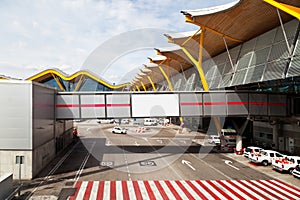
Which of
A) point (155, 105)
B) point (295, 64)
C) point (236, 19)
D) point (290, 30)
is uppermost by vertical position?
point (236, 19)

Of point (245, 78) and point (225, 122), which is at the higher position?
point (245, 78)

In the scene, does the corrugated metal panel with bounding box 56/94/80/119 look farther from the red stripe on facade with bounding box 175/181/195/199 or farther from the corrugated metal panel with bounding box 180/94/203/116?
the red stripe on facade with bounding box 175/181/195/199

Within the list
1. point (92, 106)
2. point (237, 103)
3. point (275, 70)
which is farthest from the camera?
point (237, 103)

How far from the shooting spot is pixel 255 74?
25359 mm

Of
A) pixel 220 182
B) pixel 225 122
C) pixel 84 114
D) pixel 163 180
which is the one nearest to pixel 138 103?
pixel 84 114

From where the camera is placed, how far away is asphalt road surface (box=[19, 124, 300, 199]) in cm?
1710

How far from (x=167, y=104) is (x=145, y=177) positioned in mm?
8877

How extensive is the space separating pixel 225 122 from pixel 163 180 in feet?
96.8

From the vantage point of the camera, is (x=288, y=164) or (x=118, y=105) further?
(x=118, y=105)

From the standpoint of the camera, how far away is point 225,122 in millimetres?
46469

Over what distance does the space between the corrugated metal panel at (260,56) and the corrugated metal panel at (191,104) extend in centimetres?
698

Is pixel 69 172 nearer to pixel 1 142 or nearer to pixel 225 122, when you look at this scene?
pixel 1 142

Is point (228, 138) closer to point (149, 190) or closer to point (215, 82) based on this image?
point (215, 82)

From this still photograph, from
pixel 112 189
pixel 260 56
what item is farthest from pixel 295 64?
pixel 112 189
